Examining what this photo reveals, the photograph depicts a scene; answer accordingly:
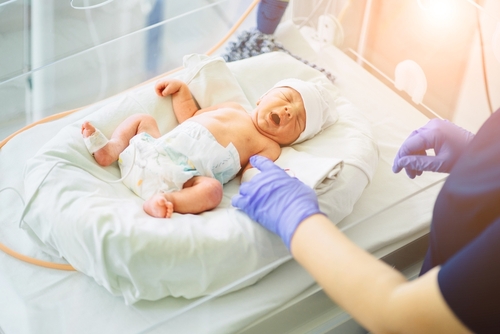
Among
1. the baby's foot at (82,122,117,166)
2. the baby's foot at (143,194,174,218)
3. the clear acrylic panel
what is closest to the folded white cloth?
the baby's foot at (143,194,174,218)

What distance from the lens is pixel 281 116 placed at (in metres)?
1.50

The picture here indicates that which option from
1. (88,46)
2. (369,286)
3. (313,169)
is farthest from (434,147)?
(88,46)

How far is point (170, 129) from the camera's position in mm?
1593

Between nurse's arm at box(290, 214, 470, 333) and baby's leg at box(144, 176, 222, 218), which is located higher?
nurse's arm at box(290, 214, 470, 333)

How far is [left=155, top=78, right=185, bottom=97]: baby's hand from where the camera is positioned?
159 centimetres

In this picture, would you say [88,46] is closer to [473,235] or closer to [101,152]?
[101,152]

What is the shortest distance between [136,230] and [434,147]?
0.76 meters

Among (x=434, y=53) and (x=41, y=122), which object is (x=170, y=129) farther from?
(x=434, y=53)

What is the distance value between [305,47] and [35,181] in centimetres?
121

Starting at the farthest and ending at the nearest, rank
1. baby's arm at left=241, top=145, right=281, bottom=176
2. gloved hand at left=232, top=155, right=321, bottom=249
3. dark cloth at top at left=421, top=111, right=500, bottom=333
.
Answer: baby's arm at left=241, top=145, right=281, bottom=176
gloved hand at left=232, top=155, right=321, bottom=249
dark cloth at top at left=421, top=111, right=500, bottom=333

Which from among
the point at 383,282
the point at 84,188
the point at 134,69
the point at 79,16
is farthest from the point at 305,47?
the point at 383,282

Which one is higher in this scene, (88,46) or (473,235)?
(473,235)

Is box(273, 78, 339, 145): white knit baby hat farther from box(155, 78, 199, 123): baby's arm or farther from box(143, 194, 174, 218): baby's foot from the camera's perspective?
box(143, 194, 174, 218): baby's foot

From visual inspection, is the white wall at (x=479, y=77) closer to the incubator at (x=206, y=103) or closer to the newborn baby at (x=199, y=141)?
the incubator at (x=206, y=103)
